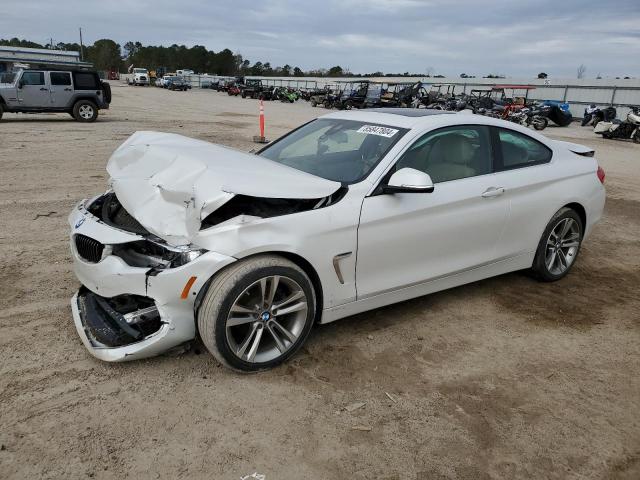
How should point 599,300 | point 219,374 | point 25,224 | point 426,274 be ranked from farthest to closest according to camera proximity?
point 25,224 < point 599,300 < point 426,274 < point 219,374

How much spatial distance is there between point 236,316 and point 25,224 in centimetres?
415

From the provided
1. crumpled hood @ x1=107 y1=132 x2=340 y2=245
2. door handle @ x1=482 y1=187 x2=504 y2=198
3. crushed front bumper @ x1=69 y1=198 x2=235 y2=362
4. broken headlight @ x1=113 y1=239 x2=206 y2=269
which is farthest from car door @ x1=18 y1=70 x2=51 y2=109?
door handle @ x1=482 y1=187 x2=504 y2=198

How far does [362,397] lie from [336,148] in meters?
1.97

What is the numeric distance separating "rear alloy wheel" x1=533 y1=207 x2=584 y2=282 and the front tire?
250 centimetres

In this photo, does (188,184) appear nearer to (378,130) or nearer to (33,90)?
(378,130)

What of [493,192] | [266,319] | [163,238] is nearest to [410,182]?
[493,192]

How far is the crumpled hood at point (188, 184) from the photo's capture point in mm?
2936

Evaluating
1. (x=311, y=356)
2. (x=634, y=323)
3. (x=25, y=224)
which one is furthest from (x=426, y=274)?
(x=25, y=224)

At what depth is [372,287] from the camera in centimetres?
349

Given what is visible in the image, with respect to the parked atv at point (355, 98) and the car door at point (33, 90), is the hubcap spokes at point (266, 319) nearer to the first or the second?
the car door at point (33, 90)

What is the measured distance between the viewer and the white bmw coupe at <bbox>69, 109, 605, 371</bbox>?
9.61 feet

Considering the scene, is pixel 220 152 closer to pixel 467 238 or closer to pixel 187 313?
pixel 187 313

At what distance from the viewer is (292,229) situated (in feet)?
10.1

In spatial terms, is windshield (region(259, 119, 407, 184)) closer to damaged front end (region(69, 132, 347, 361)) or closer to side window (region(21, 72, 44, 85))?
damaged front end (region(69, 132, 347, 361))
